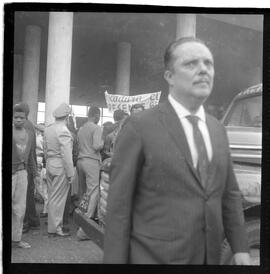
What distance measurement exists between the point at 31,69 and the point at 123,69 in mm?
851

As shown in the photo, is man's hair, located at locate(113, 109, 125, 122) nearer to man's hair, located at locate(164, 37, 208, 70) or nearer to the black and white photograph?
the black and white photograph

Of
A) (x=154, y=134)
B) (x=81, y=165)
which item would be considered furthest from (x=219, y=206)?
(x=81, y=165)

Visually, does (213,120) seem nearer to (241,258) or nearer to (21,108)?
(241,258)

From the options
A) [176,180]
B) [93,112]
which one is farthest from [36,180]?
[176,180]

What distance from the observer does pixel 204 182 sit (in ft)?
9.78

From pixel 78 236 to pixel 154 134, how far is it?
1219 millimetres

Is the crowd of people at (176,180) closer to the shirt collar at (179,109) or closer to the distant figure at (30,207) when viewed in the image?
the shirt collar at (179,109)

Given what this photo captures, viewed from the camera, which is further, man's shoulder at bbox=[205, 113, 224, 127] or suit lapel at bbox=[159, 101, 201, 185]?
man's shoulder at bbox=[205, 113, 224, 127]

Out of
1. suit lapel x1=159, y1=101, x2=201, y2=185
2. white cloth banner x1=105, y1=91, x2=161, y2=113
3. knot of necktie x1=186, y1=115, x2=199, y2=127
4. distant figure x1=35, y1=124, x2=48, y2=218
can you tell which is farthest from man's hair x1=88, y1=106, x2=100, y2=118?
knot of necktie x1=186, y1=115, x2=199, y2=127

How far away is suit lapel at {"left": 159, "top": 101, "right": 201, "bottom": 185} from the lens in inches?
117

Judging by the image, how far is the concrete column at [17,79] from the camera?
3510 mm

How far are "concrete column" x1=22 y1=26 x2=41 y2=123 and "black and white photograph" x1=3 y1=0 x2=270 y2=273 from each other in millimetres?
12

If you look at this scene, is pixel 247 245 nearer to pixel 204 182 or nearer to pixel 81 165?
pixel 204 182

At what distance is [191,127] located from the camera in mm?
3047
